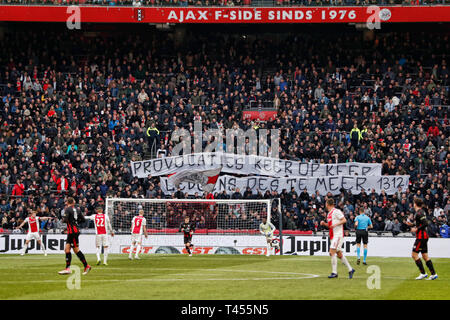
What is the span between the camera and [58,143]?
142ft

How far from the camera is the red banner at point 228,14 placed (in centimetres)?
4744

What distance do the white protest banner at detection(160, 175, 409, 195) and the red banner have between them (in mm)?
11767

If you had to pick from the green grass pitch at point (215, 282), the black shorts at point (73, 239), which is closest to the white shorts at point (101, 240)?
the green grass pitch at point (215, 282)

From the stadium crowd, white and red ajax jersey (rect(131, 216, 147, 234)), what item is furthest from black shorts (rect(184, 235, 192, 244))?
white and red ajax jersey (rect(131, 216, 147, 234))

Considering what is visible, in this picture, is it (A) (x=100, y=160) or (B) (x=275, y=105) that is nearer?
(A) (x=100, y=160)

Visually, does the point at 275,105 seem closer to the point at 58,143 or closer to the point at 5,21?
the point at 58,143

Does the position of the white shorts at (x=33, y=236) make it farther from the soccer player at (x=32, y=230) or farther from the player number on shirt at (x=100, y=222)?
the player number on shirt at (x=100, y=222)

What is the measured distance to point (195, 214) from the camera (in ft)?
125

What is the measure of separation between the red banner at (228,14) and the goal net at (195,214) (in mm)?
14593

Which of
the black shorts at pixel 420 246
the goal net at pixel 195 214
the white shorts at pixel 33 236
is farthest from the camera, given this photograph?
the goal net at pixel 195 214

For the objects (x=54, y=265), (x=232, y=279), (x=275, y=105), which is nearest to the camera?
(x=232, y=279)

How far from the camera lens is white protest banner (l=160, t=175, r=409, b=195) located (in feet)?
130

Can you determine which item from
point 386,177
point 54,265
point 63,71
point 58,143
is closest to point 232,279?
point 54,265

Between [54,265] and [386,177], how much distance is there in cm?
1890
